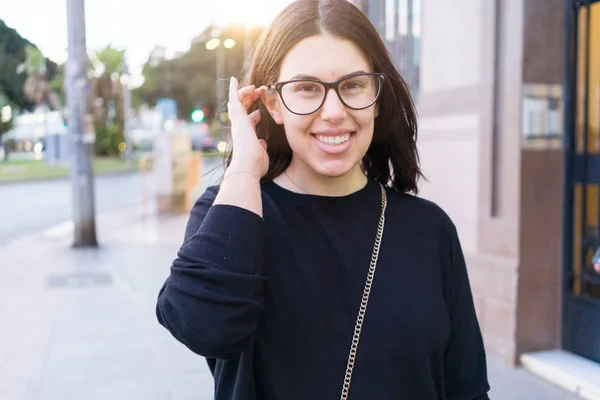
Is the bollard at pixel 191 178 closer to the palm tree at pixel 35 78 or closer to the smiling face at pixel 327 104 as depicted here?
the palm tree at pixel 35 78

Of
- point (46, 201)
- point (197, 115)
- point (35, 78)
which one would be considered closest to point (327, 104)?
point (35, 78)

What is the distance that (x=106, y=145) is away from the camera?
44406mm

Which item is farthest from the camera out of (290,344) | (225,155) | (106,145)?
(106,145)

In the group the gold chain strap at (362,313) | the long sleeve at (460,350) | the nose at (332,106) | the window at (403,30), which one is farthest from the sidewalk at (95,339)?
the nose at (332,106)

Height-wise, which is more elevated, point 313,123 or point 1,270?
point 313,123

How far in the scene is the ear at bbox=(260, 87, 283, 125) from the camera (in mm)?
1583

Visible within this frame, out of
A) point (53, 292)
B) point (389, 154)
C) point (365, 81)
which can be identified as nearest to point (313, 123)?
point (365, 81)

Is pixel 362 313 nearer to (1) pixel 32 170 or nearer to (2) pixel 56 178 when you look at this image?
(2) pixel 56 178

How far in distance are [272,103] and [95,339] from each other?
4509 mm

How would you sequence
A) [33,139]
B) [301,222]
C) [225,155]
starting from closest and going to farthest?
1. [301,222]
2. [225,155]
3. [33,139]

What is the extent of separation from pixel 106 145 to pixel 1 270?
36878 mm

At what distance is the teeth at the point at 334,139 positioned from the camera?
1.50m

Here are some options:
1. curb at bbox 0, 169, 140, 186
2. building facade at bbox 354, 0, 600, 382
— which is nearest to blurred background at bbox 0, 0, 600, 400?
building facade at bbox 354, 0, 600, 382

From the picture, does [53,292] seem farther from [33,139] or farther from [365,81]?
[33,139]
